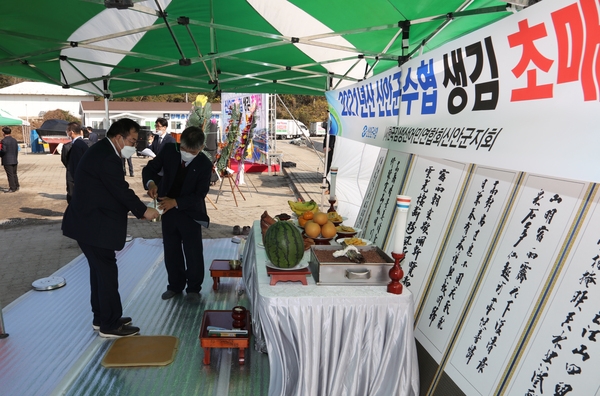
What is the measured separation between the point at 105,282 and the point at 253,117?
850 centimetres

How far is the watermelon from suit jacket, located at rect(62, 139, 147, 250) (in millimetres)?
1254

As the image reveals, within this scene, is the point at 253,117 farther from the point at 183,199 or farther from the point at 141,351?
the point at 141,351

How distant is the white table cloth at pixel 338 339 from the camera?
2.13 m

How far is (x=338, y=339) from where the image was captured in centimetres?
219

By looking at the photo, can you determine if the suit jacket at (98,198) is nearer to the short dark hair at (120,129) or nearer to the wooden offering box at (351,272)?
the short dark hair at (120,129)

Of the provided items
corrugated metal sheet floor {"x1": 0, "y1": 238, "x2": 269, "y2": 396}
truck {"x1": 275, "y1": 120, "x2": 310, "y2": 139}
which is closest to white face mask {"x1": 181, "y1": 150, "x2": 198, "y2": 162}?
corrugated metal sheet floor {"x1": 0, "y1": 238, "x2": 269, "y2": 396}

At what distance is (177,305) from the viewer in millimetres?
3887

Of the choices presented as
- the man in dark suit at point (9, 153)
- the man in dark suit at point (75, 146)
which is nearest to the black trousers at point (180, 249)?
the man in dark suit at point (75, 146)

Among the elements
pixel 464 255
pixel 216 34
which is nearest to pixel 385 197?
pixel 464 255

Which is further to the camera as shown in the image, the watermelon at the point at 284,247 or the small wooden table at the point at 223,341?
the small wooden table at the point at 223,341

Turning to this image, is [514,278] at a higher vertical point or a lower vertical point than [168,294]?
higher

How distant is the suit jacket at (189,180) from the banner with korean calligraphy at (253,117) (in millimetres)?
7362

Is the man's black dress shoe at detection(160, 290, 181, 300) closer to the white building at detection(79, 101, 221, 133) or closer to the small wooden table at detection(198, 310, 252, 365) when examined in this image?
the small wooden table at detection(198, 310, 252, 365)

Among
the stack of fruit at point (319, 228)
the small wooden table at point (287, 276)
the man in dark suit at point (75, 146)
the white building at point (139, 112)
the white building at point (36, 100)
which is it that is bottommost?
the white building at point (36, 100)
